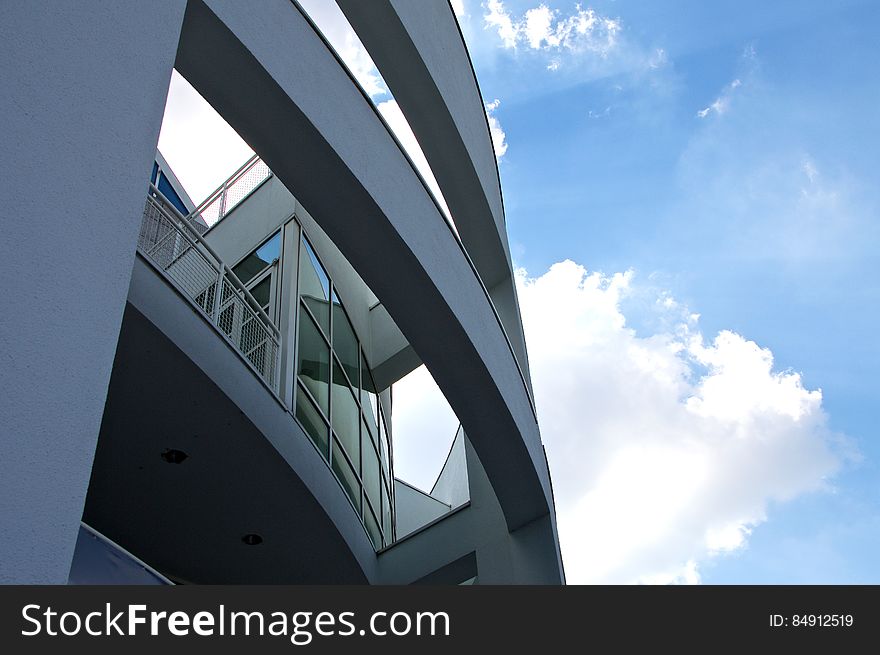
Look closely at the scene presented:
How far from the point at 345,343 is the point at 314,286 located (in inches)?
53.8

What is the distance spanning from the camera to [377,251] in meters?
7.53

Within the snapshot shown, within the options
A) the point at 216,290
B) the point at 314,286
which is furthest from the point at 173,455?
the point at 314,286

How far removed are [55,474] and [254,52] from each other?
→ 3910 mm

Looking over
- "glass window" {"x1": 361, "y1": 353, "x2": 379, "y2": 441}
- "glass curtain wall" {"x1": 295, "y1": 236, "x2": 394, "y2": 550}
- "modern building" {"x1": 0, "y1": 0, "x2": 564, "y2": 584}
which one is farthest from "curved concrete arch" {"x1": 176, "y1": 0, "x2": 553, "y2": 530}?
"glass window" {"x1": 361, "y1": 353, "x2": 379, "y2": 441}

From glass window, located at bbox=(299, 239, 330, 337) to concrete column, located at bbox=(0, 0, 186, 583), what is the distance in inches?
354

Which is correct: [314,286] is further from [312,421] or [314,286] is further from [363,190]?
[363,190]

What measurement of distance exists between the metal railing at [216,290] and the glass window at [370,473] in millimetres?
3352

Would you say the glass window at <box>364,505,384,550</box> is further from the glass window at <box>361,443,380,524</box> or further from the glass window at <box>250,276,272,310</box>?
the glass window at <box>250,276,272,310</box>

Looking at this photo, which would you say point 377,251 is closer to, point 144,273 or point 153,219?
point 144,273

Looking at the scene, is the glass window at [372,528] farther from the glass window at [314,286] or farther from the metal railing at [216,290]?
the metal railing at [216,290]

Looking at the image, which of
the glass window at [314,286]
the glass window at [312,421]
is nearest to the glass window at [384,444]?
the glass window at [314,286]

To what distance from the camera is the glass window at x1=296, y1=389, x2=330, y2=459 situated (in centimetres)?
1080

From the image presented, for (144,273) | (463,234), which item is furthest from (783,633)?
(463,234)

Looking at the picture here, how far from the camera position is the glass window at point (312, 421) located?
10.8 metres
